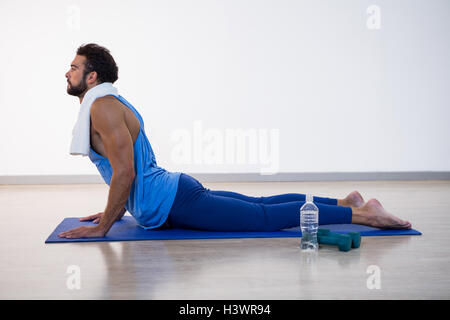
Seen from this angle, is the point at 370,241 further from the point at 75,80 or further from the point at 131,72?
the point at 131,72

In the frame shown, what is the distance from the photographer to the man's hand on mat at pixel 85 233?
2496 millimetres

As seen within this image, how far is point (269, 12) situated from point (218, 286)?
4.13 metres

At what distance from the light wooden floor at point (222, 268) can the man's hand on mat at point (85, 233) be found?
0.10 m

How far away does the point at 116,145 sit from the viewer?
232 centimetres

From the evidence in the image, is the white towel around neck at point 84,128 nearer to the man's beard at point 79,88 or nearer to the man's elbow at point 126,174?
the man's beard at point 79,88

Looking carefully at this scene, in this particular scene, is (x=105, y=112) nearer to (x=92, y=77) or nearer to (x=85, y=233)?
(x=92, y=77)

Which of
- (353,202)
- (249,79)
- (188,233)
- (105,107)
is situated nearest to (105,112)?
(105,107)

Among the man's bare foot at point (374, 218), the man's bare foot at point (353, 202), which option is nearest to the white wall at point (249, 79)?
the man's bare foot at point (353, 202)

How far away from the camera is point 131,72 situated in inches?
213

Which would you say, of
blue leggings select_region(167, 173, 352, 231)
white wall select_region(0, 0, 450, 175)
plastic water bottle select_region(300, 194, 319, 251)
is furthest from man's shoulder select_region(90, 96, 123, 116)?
white wall select_region(0, 0, 450, 175)

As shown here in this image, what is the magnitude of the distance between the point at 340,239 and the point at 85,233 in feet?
3.66
